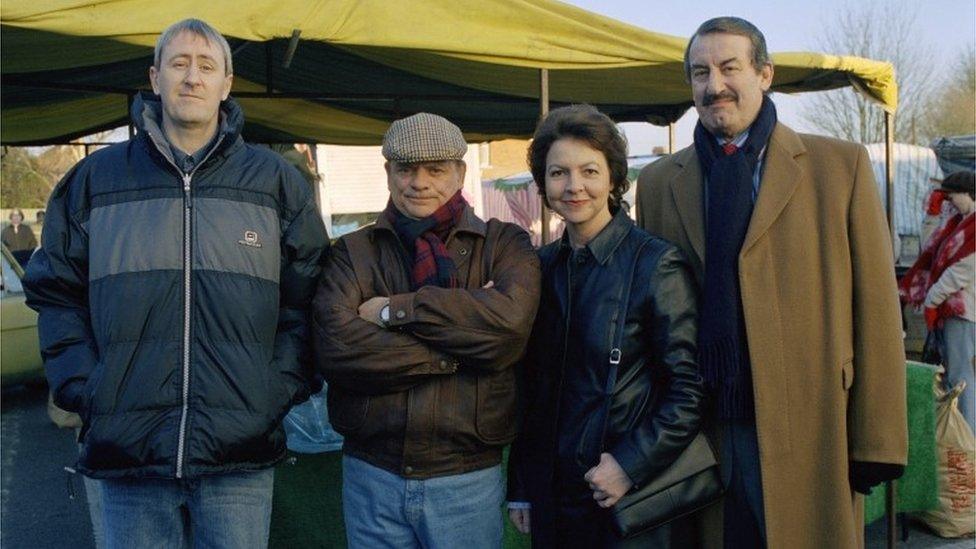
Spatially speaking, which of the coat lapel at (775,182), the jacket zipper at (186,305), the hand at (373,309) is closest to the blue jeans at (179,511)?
the jacket zipper at (186,305)

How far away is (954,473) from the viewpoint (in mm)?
5035

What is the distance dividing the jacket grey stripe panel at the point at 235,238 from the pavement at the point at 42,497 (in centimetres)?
205

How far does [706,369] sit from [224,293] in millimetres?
1286

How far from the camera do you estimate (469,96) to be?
6770 millimetres

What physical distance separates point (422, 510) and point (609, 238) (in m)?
0.89

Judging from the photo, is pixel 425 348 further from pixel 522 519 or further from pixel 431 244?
pixel 522 519

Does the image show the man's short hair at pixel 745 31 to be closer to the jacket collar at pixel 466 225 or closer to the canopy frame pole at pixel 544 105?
the jacket collar at pixel 466 225

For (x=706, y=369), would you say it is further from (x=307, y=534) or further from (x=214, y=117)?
(x=307, y=534)

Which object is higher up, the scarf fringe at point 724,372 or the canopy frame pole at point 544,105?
the canopy frame pole at point 544,105

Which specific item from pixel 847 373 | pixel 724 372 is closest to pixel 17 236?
pixel 724 372

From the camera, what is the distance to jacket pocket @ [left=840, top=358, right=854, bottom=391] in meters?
2.44

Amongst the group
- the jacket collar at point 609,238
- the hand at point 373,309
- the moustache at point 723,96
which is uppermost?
the moustache at point 723,96

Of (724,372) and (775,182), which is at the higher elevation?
(775,182)

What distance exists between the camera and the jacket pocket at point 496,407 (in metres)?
2.37
